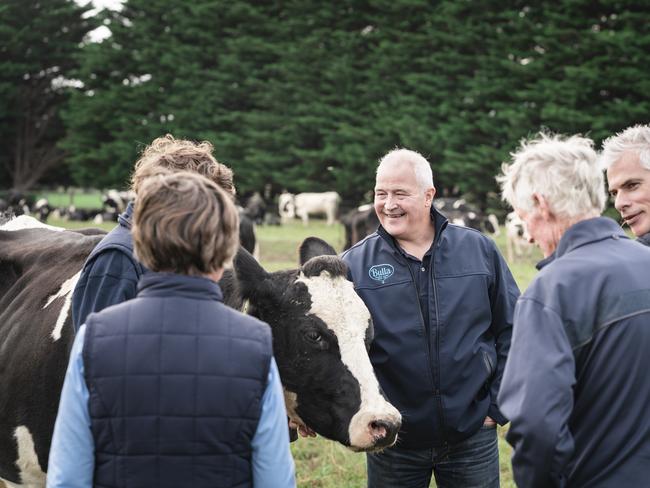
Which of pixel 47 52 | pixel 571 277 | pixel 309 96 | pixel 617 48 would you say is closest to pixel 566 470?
pixel 571 277

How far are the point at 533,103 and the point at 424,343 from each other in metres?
30.4

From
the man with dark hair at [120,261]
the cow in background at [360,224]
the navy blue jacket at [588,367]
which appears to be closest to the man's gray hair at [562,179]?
the navy blue jacket at [588,367]

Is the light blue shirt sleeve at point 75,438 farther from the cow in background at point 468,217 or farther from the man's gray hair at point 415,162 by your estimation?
the cow in background at point 468,217

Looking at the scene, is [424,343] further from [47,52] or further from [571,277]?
[47,52]

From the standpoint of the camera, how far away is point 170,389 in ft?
6.70

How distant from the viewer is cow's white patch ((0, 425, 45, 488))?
401cm

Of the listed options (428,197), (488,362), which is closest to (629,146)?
(428,197)

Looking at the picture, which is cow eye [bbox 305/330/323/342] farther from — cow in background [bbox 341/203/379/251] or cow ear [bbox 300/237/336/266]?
cow in background [bbox 341/203/379/251]

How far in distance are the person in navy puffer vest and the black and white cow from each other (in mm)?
963

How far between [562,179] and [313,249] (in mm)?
1597

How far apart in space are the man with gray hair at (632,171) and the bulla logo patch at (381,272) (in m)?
1.10

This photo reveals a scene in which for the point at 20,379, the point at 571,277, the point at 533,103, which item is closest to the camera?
the point at 571,277

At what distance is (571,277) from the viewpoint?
2258 millimetres

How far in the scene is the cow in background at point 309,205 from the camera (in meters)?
36.1
